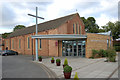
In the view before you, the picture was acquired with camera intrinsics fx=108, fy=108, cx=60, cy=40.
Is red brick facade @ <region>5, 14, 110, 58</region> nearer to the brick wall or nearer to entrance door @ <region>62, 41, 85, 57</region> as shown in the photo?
the brick wall

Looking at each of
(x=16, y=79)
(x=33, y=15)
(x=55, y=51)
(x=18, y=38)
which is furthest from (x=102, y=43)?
(x=18, y=38)

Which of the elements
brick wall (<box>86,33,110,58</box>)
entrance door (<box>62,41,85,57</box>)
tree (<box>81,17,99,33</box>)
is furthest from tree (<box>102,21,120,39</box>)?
entrance door (<box>62,41,85,57</box>)

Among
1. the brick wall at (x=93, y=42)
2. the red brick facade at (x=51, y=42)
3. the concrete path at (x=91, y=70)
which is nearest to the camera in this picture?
the concrete path at (x=91, y=70)

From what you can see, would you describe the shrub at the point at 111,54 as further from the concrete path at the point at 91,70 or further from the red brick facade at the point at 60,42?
the red brick facade at the point at 60,42

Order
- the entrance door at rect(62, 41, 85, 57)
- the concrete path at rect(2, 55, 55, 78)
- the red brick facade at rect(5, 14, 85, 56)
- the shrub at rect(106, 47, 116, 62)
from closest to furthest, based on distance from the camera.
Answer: the concrete path at rect(2, 55, 55, 78), the shrub at rect(106, 47, 116, 62), the entrance door at rect(62, 41, 85, 57), the red brick facade at rect(5, 14, 85, 56)

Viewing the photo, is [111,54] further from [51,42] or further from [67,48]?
[51,42]

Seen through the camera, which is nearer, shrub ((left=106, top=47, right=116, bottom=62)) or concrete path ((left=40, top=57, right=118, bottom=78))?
concrete path ((left=40, top=57, right=118, bottom=78))

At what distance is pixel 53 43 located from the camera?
2291 cm

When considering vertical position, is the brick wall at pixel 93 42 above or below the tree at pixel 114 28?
below

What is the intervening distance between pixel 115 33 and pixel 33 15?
1400 inches

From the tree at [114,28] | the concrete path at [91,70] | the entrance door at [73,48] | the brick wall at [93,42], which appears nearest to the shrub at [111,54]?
the concrete path at [91,70]

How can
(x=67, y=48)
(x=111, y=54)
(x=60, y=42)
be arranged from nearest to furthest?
(x=111, y=54) → (x=67, y=48) → (x=60, y=42)

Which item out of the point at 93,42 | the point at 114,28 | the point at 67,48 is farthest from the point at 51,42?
the point at 114,28

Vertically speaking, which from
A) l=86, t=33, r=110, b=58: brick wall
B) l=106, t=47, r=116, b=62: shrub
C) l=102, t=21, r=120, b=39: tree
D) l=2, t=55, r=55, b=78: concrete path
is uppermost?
l=102, t=21, r=120, b=39: tree
